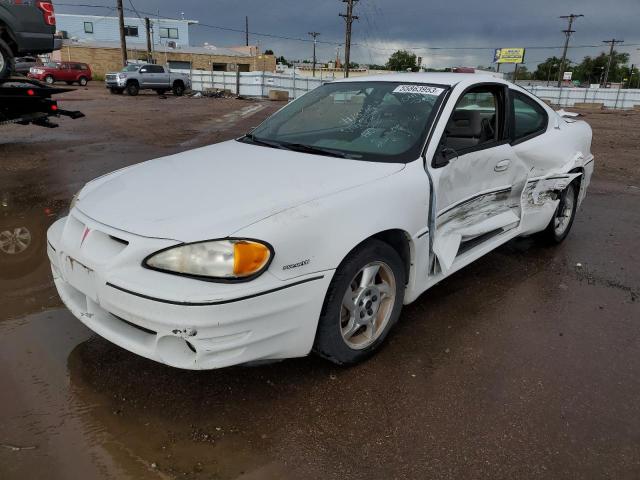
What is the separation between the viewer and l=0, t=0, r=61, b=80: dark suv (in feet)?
27.9

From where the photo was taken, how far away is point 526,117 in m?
4.19

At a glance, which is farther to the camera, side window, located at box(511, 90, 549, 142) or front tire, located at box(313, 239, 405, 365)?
side window, located at box(511, 90, 549, 142)

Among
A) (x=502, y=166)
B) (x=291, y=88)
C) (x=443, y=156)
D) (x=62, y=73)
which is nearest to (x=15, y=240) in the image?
(x=443, y=156)

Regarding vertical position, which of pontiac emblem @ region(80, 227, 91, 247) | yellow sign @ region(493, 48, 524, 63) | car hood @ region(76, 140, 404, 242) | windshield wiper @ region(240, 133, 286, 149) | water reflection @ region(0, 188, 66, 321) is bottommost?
water reflection @ region(0, 188, 66, 321)

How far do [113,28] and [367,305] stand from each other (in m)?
74.3

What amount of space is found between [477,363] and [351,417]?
3.04 ft

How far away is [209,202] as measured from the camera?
248 centimetres

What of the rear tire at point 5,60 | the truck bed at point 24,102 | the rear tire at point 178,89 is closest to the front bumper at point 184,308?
the truck bed at point 24,102

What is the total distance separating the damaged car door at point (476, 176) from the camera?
125 inches

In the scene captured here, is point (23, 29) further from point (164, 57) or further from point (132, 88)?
point (164, 57)

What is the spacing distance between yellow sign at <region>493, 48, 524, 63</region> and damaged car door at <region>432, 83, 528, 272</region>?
7196 centimetres

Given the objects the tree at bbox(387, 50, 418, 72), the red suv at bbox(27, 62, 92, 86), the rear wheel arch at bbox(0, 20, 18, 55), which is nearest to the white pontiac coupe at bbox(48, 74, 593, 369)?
the rear wheel arch at bbox(0, 20, 18, 55)

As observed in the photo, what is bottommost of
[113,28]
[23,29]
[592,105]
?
[592,105]

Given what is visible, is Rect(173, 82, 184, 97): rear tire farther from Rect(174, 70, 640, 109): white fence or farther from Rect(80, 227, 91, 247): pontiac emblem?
Rect(80, 227, 91, 247): pontiac emblem
